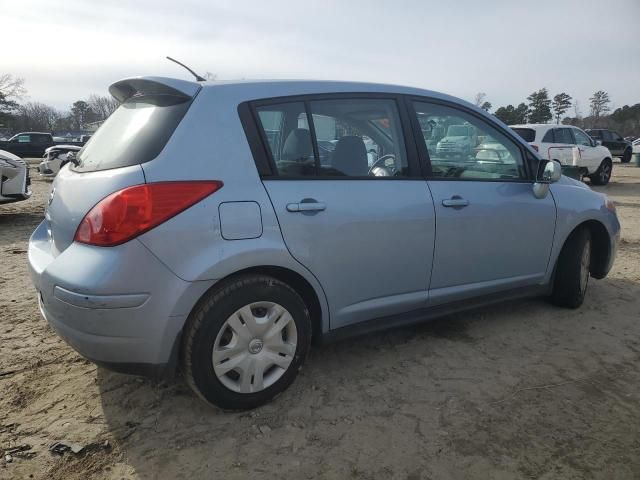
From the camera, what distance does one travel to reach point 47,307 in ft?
7.48

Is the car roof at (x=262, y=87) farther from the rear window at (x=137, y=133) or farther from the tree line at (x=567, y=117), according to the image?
the tree line at (x=567, y=117)

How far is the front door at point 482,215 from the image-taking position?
9.90 feet

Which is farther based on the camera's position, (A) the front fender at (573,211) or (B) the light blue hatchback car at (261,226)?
(A) the front fender at (573,211)

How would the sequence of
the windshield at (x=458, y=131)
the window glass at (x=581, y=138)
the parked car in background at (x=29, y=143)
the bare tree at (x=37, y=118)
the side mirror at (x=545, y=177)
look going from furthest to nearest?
the bare tree at (x=37, y=118), the parked car in background at (x=29, y=143), the window glass at (x=581, y=138), the side mirror at (x=545, y=177), the windshield at (x=458, y=131)

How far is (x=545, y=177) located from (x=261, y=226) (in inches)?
90.1

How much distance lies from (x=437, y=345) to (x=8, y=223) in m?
7.19

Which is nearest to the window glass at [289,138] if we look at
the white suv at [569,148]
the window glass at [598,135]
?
the white suv at [569,148]

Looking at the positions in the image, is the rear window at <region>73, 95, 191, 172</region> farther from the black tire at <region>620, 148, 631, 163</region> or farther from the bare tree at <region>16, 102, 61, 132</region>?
the bare tree at <region>16, 102, 61, 132</region>

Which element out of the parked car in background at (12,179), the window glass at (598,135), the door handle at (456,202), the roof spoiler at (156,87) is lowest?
the parked car in background at (12,179)

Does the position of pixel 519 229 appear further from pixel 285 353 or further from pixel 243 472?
pixel 243 472

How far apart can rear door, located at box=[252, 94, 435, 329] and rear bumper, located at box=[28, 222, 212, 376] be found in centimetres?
63

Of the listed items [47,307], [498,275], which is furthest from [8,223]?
[498,275]

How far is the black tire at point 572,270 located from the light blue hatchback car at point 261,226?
0.70m

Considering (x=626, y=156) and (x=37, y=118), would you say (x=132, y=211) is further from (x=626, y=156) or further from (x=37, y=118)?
(x=37, y=118)
